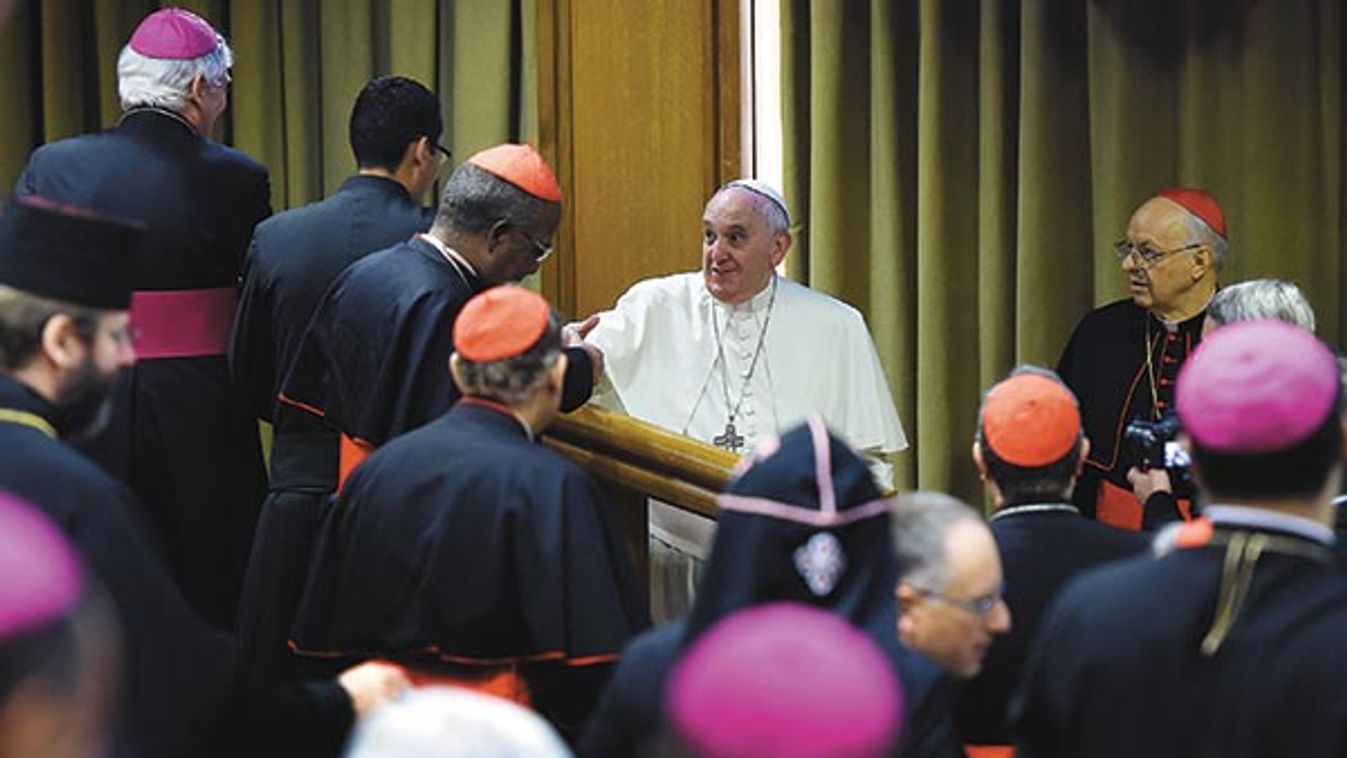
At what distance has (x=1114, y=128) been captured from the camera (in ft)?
21.0

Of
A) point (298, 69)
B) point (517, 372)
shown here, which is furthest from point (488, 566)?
point (298, 69)

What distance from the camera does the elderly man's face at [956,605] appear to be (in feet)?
12.3

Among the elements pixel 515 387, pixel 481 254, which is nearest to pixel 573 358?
pixel 481 254

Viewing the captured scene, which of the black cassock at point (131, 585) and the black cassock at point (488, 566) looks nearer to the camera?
the black cassock at point (131, 585)

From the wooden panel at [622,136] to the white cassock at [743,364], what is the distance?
0.67 ft

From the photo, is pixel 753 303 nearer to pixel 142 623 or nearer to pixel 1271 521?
pixel 142 623

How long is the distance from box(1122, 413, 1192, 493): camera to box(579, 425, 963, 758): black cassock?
189cm

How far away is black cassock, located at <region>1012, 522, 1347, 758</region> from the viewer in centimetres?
321

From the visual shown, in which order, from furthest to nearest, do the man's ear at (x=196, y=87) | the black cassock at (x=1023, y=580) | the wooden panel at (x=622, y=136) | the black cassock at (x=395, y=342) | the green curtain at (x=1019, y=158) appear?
the wooden panel at (x=622, y=136) < the green curtain at (x=1019, y=158) < the man's ear at (x=196, y=87) < the black cassock at (x=395, y=342) < the black cassock at (x=1023, y=580)

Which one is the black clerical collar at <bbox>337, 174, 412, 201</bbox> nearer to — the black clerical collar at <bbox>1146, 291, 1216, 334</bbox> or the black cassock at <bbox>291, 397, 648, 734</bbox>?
the black cassock at <bbox>291, 397, 648, 734</bbox>

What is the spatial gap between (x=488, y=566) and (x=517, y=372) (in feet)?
1.05

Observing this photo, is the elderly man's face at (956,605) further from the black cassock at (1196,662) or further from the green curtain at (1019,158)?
the green curtain at (1019,158)

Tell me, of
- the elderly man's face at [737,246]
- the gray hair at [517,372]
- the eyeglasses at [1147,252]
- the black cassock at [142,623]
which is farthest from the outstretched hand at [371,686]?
the eyeglasses at [1147,252]

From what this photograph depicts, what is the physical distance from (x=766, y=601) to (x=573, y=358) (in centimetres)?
172
